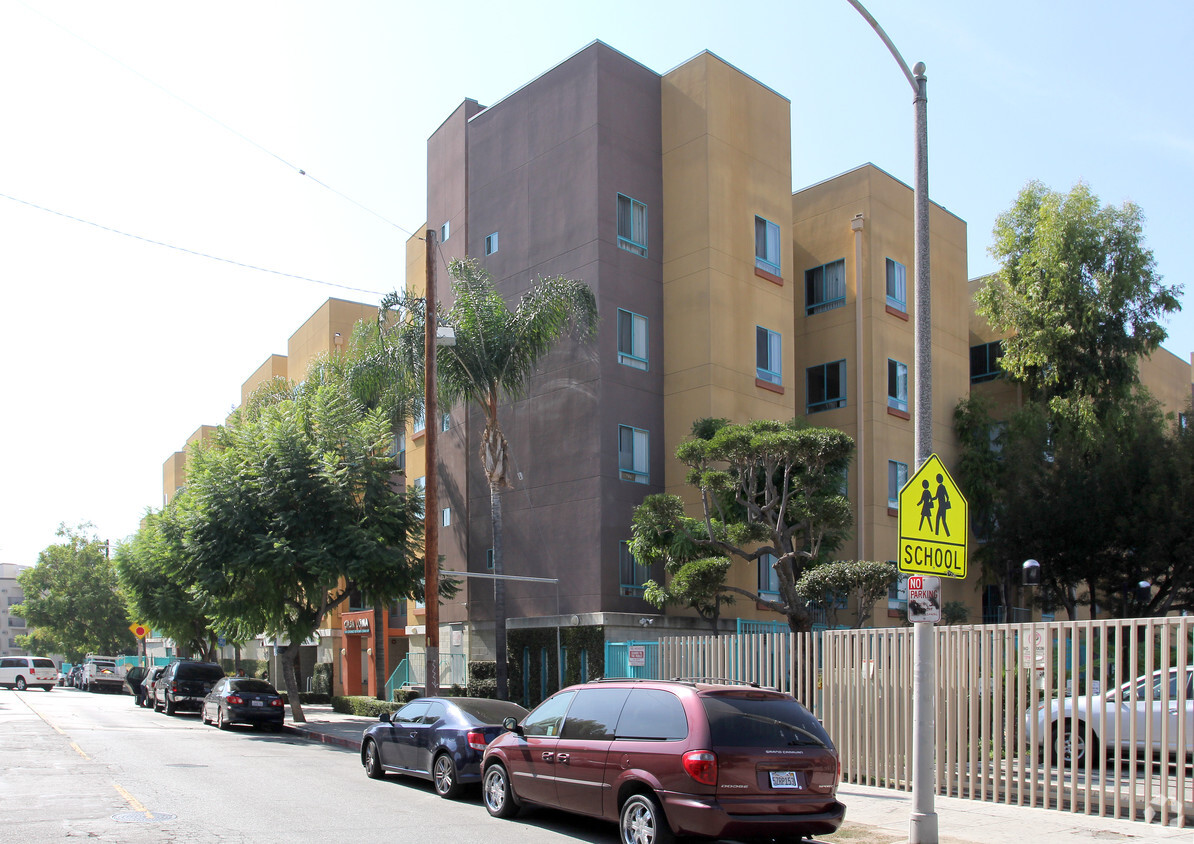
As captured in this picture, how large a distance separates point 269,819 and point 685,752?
5.10 metres

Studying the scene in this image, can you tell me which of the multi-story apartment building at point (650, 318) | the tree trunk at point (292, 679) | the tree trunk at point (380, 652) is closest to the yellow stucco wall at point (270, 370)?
the tree trunk at point (380, 652)

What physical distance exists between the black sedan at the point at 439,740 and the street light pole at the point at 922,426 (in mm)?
5771

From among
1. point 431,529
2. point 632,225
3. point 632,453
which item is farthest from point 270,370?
point 431,529

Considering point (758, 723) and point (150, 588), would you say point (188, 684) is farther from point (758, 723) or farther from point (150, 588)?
point (758, 723)

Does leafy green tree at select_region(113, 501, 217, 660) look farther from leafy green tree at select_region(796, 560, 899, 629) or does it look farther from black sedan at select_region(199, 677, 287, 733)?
leafy green tree at select_region(796, 560, 899, 629)

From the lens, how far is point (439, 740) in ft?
47.4

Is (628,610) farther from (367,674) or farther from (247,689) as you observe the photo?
(367,674)

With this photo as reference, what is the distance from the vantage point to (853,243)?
3083 centimetres

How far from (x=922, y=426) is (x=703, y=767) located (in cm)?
419

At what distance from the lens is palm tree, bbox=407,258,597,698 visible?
25234 millimetres

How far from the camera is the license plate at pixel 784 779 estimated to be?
9.61 m

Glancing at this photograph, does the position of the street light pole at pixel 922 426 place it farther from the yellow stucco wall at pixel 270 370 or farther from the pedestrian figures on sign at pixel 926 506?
the yellow stucco wall at pixel 270 370

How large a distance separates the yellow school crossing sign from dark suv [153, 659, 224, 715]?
27036 millimetres

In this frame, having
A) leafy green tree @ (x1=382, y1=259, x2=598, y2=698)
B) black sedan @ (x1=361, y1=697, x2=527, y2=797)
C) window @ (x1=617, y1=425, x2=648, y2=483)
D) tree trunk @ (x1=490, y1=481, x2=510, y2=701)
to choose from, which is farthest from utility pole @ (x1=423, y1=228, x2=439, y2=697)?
window @ (x1=617, y1=425, x2=648, y2=483)
